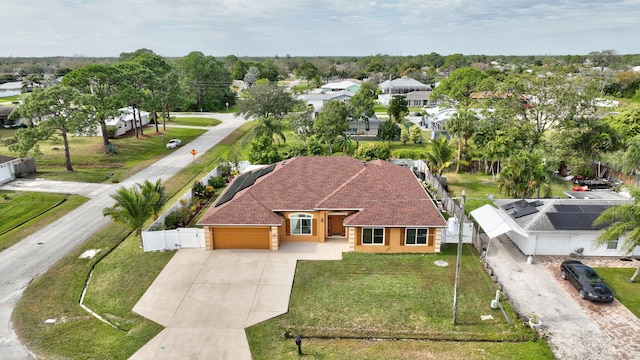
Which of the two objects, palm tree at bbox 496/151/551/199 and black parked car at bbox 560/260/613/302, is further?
palm tree at bbox 496/151/551/199

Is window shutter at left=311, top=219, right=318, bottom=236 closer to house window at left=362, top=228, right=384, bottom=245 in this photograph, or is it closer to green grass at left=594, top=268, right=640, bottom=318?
house window at left=362, top=228, right=384, bottom=245

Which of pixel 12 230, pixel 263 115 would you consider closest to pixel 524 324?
pixel 12 230

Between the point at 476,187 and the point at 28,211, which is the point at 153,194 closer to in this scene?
the point at 28,211

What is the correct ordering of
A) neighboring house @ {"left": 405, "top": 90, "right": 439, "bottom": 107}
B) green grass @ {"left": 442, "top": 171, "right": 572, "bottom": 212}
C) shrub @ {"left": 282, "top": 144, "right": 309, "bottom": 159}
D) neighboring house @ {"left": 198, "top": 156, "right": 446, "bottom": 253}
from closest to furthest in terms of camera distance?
neighboring house @ {"left": 198, "top": 156, "right": 446, "bottom": 253} → green grass @ {"left": 442, "top": 171, "right": 572, "bottom": 212} → shrub @ {"left": 282, "top": 144, "right": 309, "bottom": 159} → neighboring house @ {"left": 405, "top": 90, "right": 439, "bottom": 107}

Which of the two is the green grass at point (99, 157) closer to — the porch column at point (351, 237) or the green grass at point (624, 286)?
the porch column at point (351, 237)

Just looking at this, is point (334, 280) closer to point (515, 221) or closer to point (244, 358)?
point (244, 358)

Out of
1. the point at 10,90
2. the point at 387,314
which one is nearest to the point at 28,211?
the point at 387,314

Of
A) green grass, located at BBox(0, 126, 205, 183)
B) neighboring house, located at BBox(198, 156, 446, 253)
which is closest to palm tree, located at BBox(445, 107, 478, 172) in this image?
neighboring house, located at BBox(198, 156, 446, 253)

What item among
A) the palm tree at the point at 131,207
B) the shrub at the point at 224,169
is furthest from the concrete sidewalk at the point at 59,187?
the palm tree at the point at 131,207
